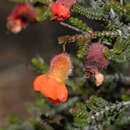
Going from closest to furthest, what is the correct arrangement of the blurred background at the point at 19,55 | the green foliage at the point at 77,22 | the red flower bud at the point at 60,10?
the red flower bud at the point at 60,10 < the green foliage at the point at 77,22 < the blurred background at the point at 19,55

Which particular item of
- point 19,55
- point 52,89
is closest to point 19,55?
point 19,55

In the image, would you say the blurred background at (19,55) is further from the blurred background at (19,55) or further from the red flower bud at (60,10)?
the red flower bud at (60,10)

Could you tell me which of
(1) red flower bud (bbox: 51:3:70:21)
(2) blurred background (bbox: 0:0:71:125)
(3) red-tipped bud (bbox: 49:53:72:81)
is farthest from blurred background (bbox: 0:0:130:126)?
(1) red flower bud (bbox: 51:3:70:21)

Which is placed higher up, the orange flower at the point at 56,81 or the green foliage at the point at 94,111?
the orange flower at the point at 56,81

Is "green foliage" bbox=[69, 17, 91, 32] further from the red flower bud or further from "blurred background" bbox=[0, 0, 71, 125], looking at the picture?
"blurred background" bbox=[0, 0, 71, 125]

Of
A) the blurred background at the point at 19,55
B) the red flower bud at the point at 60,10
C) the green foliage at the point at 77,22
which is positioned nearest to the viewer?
the red flower bud at the point at 60,10

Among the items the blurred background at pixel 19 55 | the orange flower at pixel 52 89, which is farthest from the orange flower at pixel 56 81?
the blurred background at pixel 19 55

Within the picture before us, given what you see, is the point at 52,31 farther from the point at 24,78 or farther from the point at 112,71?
the point at 112,71

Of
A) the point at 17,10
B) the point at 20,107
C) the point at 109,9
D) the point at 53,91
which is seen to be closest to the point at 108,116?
the point at 53,91
